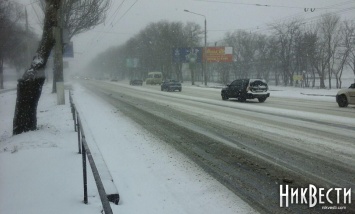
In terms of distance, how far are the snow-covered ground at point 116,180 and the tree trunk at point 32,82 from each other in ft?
3.16

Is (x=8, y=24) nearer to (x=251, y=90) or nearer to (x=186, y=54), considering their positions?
(x=251, y=90)

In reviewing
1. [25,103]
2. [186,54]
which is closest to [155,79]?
[186,54]

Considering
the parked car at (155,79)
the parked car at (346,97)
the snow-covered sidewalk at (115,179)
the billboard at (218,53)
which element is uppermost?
the billboard at (218,53)

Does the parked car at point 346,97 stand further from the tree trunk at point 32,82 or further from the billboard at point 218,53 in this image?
the billboard at point 218,53

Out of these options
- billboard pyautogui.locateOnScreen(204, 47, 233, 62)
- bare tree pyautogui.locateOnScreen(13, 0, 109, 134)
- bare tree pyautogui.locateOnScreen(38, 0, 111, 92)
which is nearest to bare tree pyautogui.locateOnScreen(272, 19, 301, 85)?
billboard pyautogui.locateOnScreen(204, 47, 233, 62)

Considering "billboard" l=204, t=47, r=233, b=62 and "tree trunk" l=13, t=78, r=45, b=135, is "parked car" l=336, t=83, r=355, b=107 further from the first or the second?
"billboard" l=204, t=47, r=233, b=62

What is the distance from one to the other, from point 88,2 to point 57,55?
8102 millimetres

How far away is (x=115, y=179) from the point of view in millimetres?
6457

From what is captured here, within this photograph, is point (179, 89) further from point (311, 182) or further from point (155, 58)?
point (155, 58)

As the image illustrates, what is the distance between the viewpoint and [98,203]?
5.09 meters

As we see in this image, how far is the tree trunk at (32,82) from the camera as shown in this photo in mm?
10695

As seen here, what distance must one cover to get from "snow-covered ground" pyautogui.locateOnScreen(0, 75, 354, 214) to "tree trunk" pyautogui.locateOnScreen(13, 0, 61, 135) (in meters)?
0.96

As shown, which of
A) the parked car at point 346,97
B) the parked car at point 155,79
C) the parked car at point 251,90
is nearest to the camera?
the parked car at point 346,97

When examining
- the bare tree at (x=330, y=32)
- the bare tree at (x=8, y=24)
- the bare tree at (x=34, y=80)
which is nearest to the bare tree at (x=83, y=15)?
the bare tree at (x=8, y=24)
